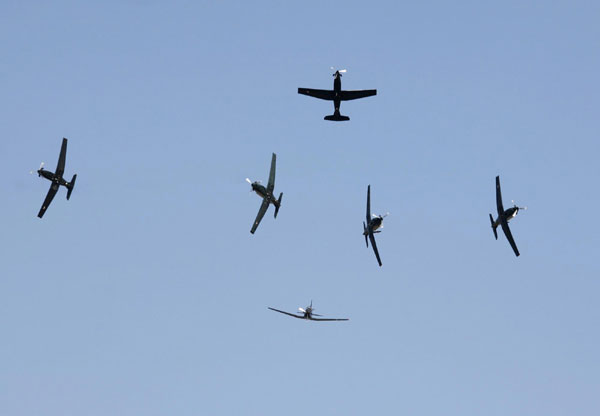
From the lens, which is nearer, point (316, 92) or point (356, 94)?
point (356, 94)

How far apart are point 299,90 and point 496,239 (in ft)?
149

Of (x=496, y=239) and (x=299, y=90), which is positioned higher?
(x=299, y=90)

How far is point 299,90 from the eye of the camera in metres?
199

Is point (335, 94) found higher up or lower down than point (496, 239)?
higher up

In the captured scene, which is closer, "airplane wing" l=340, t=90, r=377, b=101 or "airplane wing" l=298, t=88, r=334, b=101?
"airplane wing" l=340, t=90, r=377, b=101

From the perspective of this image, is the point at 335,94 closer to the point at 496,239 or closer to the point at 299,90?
the point at 299,90

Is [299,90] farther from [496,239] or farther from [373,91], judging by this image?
[496,239]

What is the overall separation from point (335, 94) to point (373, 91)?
699 centimetres

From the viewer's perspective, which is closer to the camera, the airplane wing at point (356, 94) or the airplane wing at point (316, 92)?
the airplane wing at point (356, 94)

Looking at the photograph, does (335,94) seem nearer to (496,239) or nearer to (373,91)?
(373,91)

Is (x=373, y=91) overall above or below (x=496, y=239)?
above

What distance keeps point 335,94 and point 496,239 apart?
39.9m

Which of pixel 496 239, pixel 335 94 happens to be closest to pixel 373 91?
pixel 335 94

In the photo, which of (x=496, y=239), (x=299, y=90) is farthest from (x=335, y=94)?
(x=496, y=239)
